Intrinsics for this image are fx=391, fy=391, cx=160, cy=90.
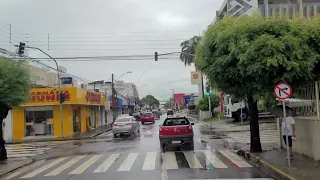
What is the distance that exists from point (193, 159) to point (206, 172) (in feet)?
10.7

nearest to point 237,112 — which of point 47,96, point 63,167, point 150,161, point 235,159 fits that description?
point 47,96

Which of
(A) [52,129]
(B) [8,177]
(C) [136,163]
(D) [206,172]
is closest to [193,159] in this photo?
(C) [136,163]

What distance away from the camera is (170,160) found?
15.6 m

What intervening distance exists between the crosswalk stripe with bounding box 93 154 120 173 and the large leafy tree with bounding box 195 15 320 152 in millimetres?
5388

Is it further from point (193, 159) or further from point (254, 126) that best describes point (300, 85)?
point (193, 159)

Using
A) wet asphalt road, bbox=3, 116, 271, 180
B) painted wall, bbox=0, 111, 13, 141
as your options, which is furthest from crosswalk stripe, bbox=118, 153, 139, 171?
painted wall, bbox=0, 111, 13, 141

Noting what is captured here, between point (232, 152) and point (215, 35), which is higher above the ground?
point (215, 35)

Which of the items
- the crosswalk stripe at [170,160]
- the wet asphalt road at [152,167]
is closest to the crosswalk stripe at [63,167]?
the wet asphalt road at [152,167]

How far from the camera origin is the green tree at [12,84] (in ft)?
60.2

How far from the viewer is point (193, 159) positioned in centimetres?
1566

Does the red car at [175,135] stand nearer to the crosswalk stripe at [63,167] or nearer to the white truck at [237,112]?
the crosswalk stripe at [63,167]

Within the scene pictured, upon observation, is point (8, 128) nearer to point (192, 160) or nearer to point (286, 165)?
point (192, 160)

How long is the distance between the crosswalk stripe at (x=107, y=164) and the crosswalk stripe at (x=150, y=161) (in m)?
1.39

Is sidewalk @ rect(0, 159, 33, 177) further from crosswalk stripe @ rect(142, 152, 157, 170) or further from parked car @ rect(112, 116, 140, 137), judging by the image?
parked car @ rect(112, 116, 140, 137)
